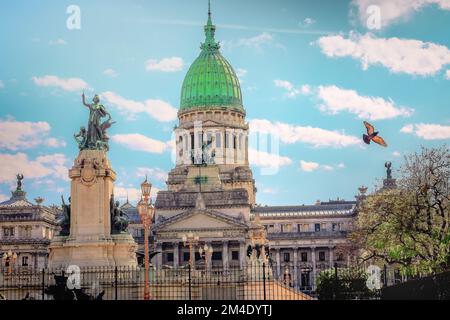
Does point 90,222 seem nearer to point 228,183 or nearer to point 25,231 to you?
point 25,231

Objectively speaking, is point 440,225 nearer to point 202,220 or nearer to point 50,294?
point 50,294

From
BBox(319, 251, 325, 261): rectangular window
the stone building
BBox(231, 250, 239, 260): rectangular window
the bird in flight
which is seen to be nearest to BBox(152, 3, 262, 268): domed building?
BBox(231, 250, 239, 260): rectangular window

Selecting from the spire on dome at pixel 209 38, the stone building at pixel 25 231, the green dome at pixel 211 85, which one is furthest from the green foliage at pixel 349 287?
the spire on dome at pixel 209 38

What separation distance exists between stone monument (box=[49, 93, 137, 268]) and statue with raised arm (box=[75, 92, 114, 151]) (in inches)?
2.9

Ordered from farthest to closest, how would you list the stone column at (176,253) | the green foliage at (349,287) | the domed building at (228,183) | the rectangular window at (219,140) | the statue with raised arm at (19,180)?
the rectangular window at (219,140) → the domed building at (228,183) → the stone column at (176,253) → the statue with raised arm at (19,180) → the green foliage at (349,287)

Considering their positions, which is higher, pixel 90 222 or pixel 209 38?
pixel 209 38

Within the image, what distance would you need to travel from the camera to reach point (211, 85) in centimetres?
16325

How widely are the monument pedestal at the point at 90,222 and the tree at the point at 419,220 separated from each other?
18.3 meters

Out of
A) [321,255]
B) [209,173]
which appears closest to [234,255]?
[209,173]

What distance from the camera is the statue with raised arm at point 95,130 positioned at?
209 ft

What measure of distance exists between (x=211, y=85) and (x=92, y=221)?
103 meters

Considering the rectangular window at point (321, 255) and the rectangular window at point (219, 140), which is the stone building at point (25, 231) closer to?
the rectangular window at point (219, 140)

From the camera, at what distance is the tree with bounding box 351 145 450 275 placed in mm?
54062
